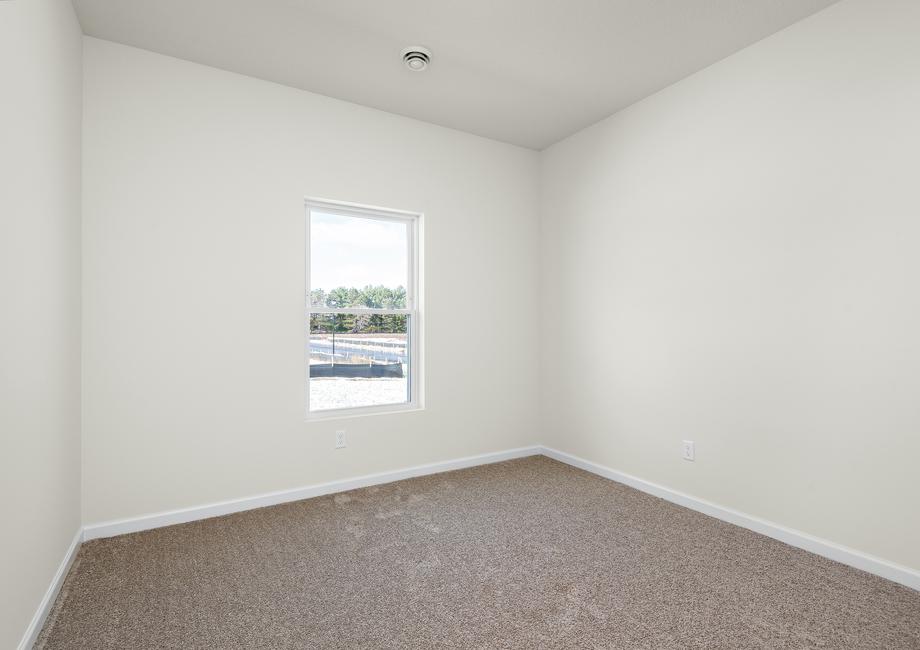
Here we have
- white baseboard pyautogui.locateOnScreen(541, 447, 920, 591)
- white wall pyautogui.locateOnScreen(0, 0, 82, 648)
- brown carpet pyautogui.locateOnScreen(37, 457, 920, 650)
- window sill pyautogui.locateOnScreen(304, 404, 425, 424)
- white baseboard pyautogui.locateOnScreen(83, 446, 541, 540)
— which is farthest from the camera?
window sill pyautogui.locateOnScreen(304, 404, 425, 424)

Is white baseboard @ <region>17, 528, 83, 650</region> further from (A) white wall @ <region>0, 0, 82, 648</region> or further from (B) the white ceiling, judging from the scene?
(B) the white ceiling

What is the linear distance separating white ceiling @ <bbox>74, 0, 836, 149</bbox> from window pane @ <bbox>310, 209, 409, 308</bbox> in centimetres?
88

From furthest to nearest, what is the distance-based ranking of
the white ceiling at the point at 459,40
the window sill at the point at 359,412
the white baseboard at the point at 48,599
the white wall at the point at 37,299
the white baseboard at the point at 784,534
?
the window sill at the point at 359,412 → the white ceiling at the point at 459,40 → the white baseboard at the point at 784,534 → the white baseboard at the point at 48,599 → the white wall at the point at 37,299

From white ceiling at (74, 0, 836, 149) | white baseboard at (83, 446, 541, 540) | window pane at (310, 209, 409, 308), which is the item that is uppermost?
white ceiling at (74, 0, 836, 149)

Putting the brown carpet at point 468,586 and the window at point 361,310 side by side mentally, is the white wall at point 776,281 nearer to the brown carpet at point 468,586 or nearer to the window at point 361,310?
the brown carpet at point 468,586

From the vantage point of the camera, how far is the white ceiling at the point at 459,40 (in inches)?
93.1

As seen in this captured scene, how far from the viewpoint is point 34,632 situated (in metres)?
1.71

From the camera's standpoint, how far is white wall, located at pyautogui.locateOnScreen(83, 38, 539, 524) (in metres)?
2.61

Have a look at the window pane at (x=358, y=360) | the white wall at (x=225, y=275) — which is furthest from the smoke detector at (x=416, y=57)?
the window pane at (x=358, y=360)

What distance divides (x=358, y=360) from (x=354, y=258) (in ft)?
2.50

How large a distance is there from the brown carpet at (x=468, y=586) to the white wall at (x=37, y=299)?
14.2 inches

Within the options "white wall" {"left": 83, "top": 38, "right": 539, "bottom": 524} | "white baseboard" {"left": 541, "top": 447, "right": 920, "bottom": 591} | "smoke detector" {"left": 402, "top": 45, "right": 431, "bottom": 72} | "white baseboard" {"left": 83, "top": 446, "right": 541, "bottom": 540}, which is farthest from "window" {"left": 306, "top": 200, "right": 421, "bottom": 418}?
"white baseboard" {"left": 541, "top": 447, "right": 920, "bottom": 591}

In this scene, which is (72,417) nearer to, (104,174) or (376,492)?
(104,174)

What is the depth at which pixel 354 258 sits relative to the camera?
352 centimetres
